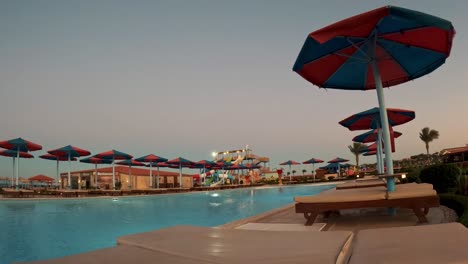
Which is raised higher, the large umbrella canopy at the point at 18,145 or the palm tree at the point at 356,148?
the large umbrella canopy at the point at 18,145

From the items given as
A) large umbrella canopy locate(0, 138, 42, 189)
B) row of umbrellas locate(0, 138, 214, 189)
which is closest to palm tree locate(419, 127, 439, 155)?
row of umbrellas locate(0, 138, 214, 189)

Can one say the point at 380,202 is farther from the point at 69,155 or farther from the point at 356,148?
the point at 356,148

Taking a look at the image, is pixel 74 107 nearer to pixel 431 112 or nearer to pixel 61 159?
pixel 61 159

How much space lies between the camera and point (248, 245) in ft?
6.64

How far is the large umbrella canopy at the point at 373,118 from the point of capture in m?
8.73

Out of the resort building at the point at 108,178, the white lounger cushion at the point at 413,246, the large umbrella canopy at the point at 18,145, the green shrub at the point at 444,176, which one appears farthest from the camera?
the resort building at the point at 108,178

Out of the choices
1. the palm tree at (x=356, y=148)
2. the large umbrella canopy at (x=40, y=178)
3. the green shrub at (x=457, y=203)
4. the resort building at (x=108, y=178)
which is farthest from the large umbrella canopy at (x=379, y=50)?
the palm tree at (x=356, y=148)

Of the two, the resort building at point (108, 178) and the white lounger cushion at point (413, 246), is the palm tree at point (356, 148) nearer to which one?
the resort building at point (108, 178)

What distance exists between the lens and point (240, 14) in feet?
49.3

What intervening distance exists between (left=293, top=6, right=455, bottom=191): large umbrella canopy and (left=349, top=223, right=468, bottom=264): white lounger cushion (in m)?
2.79

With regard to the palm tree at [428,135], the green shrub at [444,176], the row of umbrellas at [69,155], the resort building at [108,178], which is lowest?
the resort building at [108,178]

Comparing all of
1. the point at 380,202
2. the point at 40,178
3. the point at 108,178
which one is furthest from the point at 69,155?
the point at 380,202

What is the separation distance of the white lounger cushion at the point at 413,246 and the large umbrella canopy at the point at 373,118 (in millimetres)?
7478

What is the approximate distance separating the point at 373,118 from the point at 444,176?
2.77m
